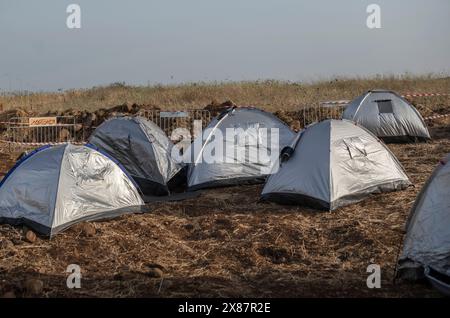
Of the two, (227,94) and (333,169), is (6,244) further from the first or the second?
(227,94)

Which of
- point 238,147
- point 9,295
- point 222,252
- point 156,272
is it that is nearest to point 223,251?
point 222,252

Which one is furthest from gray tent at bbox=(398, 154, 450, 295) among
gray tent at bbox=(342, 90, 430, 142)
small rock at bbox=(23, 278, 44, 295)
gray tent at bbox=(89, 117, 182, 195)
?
gray tent at bbox=(342, 90, 430, 142)

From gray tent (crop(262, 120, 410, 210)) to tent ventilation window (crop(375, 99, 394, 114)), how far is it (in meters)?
8.05

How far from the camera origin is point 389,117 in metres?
19.1

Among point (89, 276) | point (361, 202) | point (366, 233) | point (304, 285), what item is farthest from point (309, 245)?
point (89, 276)

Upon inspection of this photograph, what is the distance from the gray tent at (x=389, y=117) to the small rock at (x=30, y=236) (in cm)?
1244

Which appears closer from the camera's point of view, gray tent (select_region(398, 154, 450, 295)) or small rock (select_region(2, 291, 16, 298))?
small rock (select_region(2, 291, 16, 298))

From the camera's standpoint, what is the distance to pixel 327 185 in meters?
10.2

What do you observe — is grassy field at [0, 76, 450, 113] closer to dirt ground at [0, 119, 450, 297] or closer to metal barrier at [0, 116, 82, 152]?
metal barrier at [0, 116, 82, 152]

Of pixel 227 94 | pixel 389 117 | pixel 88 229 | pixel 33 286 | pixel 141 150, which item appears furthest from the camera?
pixel 227 94

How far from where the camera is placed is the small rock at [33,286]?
633 cm

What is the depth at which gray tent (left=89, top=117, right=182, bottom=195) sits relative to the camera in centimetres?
1273

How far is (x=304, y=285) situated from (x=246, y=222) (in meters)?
2.97

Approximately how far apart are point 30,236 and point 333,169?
4961 mm
